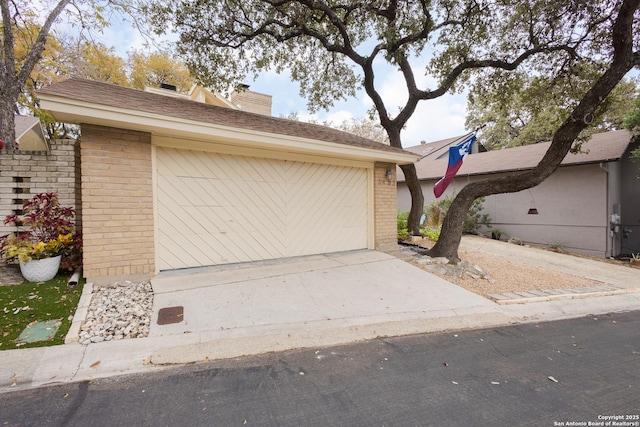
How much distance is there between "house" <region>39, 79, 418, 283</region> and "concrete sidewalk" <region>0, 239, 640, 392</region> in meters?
0.57

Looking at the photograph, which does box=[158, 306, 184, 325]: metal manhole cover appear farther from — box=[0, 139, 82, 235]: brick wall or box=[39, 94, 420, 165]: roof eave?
box=[0, 139, 82, 235]: brick wall

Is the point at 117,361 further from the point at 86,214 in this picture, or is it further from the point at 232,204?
the point at 232,204

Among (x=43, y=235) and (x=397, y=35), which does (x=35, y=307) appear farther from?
(x=397, y=35)

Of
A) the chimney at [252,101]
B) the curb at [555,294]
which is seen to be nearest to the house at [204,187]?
the curb at [555,294]

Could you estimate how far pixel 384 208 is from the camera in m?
7.24

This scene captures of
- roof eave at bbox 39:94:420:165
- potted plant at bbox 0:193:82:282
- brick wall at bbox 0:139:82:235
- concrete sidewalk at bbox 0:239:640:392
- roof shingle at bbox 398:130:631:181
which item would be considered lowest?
concrete sidewalk at bbox 0:239:640:392

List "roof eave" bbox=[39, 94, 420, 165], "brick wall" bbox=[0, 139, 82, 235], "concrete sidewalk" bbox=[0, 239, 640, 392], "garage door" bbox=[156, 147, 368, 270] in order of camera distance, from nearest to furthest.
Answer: "concrete sidewalk" bbox=[0, 239, 640, 392] → "roof eave" bbox=[39, 94, 420, 165] → "brick wall" bbox=[0, 139, 82, 235] → "garage door" bbox=[156, 147, 368, 270]

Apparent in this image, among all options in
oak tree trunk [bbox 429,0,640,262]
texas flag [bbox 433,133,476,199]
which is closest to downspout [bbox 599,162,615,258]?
oak tree trunk [bbox 429,0,640,262]

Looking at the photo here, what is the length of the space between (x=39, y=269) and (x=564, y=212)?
46.0 ft

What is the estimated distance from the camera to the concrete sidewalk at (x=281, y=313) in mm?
2609

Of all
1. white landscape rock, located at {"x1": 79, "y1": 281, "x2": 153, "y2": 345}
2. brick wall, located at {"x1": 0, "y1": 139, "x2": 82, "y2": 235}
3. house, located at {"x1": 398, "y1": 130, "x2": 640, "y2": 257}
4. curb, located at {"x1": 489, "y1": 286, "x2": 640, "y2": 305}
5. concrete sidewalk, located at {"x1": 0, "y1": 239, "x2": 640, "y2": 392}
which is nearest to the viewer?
concrete sidewalk, located at {"x1": 0, "y1": 239, "x2": 640, "y2": 392}

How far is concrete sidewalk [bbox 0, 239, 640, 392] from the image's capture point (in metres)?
2.61

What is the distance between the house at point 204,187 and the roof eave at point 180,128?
1 centimetres

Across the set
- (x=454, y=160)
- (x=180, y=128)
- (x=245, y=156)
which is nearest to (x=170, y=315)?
(x=180, y=128)
